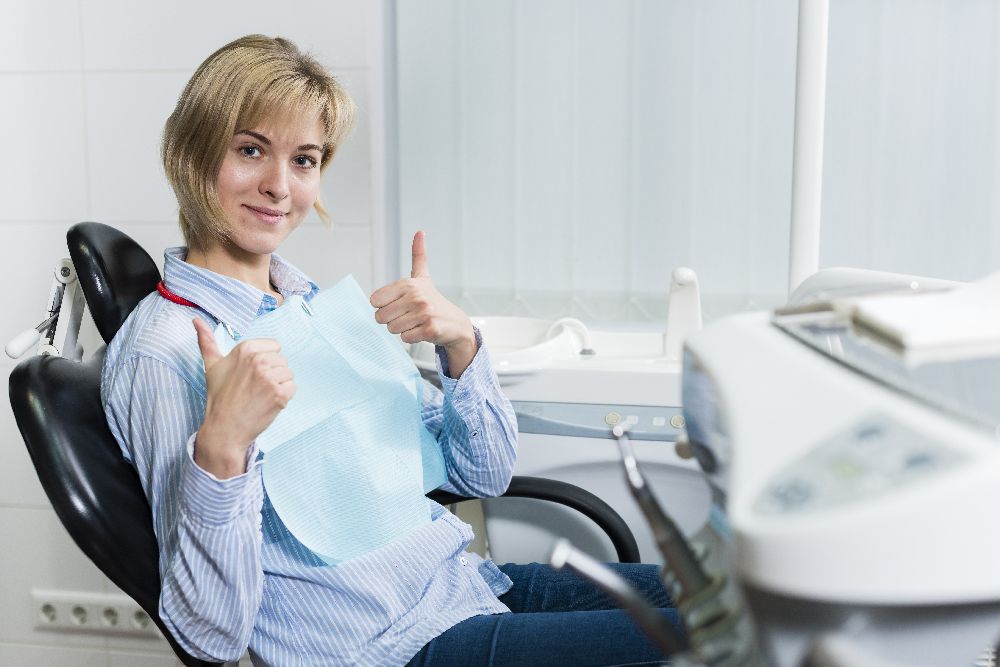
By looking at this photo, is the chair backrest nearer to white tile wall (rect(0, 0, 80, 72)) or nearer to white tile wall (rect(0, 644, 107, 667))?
white tile wall (rect(0, 0, 80, 72))

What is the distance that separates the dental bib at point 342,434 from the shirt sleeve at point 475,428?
0.20 feet

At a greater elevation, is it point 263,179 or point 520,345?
point 263,179

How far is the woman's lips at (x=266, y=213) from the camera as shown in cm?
118

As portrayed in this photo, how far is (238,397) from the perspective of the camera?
0.86 m

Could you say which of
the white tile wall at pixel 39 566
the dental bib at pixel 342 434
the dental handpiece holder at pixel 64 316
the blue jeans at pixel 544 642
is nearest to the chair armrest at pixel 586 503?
the dental bib at pixel 342 434

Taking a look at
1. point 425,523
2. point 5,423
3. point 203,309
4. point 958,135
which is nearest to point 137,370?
point 203,309

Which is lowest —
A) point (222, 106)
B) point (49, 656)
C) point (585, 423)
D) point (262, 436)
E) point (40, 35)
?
point (49, 656)

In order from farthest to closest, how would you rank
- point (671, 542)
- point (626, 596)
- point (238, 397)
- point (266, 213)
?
point (266, 213), point (238, 397), point (671, 542), point (626, 596)

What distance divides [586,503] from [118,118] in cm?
113

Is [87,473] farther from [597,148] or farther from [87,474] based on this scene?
[597,148]

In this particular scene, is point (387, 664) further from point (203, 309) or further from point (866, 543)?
point (866, 543)

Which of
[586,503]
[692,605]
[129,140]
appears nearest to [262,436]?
[586,503]

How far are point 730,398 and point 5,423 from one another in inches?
71.2

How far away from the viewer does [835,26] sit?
5.58 ft
